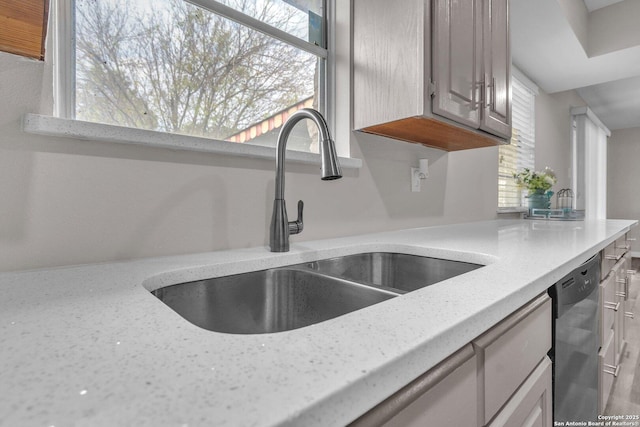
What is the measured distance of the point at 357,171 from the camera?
4.52 ft

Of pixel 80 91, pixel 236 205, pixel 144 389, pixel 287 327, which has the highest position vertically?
pixel 80 91

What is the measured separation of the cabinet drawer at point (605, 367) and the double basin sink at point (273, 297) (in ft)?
2.95

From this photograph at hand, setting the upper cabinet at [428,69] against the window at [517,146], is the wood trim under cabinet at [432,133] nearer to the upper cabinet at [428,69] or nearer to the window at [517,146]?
the upper cabinet at [428,69]

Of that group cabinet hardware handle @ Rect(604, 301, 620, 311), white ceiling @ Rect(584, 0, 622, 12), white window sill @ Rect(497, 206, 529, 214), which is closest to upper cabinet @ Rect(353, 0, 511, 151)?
cabinet hardware handle @ Rect(604, 301, 620, 311)

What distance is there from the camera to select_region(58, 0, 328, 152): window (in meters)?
0.83

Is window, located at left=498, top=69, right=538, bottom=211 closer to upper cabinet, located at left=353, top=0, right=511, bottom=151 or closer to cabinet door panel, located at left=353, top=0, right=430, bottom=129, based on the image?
upper cabinet, located at left=353, top=0, right=511, bottom=151

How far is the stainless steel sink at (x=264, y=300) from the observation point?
0.71 metres

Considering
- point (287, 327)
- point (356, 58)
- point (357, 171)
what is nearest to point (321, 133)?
point (287, 327)

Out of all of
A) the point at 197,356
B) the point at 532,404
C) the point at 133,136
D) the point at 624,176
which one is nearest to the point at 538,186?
the point at 532,404

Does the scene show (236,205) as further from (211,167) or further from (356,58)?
(356,58)

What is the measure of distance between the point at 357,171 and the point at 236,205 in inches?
22.9

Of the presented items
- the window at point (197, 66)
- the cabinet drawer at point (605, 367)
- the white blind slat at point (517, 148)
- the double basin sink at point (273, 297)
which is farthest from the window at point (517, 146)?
the double basin sink at point (273, 297)

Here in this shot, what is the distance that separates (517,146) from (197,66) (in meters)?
2.78

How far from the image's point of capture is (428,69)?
1.14 metres
